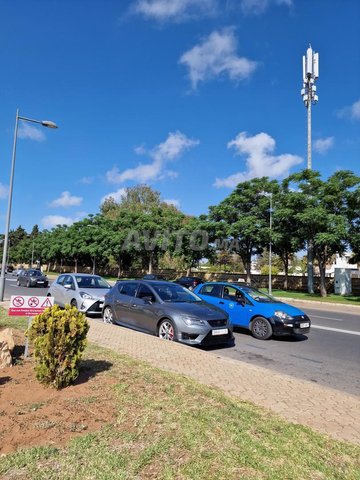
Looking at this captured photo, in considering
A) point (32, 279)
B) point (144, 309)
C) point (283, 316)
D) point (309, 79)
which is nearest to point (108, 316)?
point (144, 309)

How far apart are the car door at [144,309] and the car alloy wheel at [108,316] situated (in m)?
1.30

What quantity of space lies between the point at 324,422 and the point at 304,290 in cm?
3235

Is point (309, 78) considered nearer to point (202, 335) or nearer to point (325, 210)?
point (325, 210)

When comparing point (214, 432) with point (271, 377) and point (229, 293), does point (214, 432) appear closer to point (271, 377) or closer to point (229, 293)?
point (271, 377)

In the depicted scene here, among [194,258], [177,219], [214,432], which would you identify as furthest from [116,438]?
[177,219]

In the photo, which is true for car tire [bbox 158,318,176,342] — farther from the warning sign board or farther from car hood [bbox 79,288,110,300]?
car hood [bbox 79,288,110,300]

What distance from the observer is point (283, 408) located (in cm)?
452

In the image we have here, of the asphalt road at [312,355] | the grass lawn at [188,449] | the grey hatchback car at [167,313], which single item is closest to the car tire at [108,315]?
the grey hatchback car at [167,313]

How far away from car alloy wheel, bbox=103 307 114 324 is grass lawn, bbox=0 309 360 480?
663 cm

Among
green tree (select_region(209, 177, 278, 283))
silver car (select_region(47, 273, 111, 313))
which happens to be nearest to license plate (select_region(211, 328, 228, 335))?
silver car (select_region(47, 273, 111, 313))

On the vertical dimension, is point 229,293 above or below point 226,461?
above

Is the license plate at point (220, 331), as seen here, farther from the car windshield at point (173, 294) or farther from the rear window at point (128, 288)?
the rear window at point (128, 288)

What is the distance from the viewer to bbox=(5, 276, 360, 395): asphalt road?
22.1 ft

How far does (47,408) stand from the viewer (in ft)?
13.5
